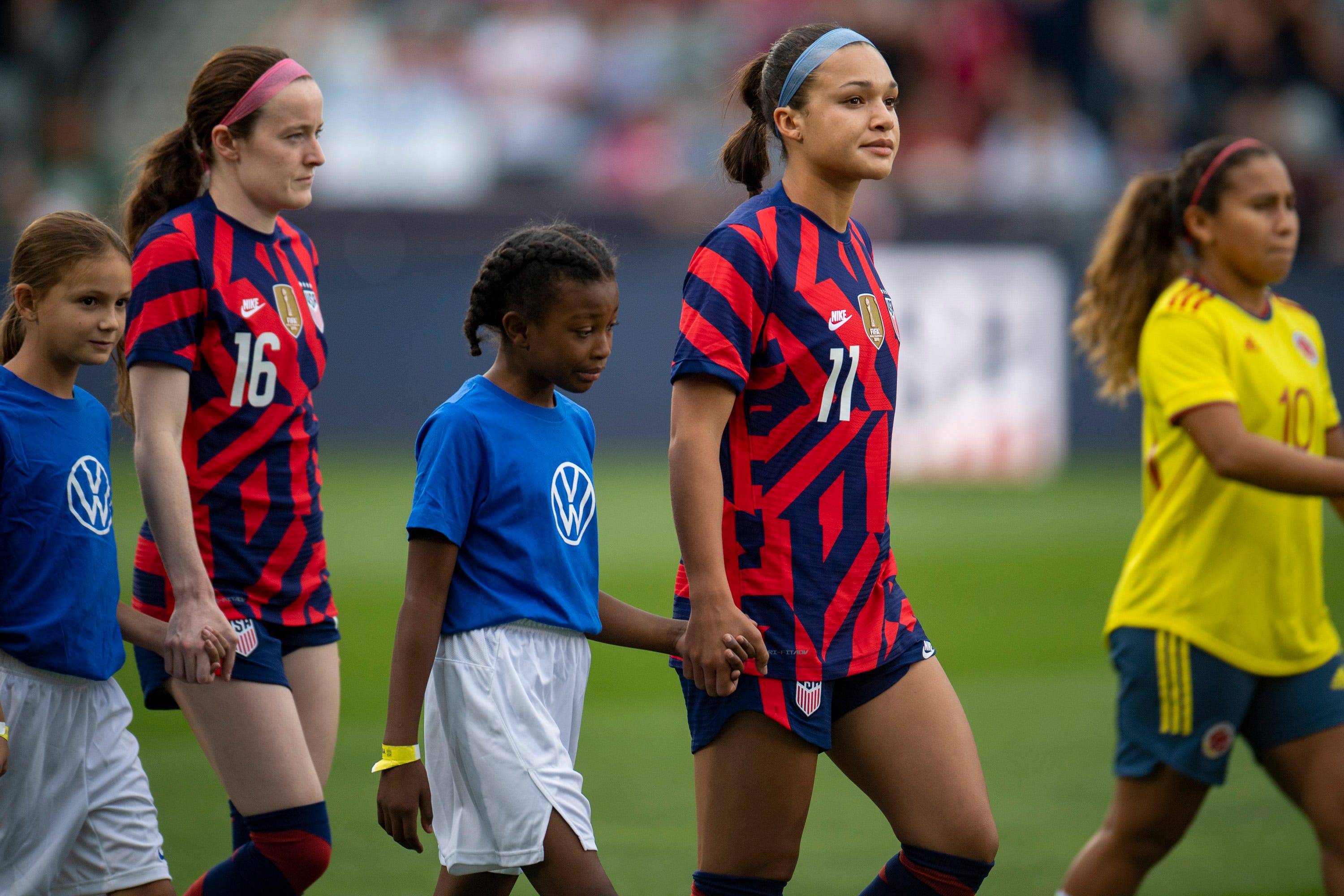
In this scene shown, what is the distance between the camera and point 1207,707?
4.14m

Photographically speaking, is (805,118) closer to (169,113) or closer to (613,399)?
(613,399)

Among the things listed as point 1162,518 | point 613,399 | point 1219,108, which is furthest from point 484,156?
point 1162,518

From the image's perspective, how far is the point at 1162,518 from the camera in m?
4.32

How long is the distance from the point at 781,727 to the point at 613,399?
12.4m

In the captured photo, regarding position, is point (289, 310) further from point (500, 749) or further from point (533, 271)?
point (500, 749)

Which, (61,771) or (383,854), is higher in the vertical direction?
(61,771)

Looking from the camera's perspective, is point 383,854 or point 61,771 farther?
point 383,854

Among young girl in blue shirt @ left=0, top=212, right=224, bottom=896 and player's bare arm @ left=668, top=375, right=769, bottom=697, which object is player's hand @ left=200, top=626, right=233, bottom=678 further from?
player's bare arm @ left=668, top=375, right=769, bottom=697

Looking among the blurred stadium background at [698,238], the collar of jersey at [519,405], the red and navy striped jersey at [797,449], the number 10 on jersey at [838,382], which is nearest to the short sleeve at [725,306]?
the red and navy striped jersey at [797,449]

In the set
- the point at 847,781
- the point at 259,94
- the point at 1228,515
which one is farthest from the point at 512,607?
the point at 847,781

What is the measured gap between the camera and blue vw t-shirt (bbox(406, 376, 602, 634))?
10.9ft

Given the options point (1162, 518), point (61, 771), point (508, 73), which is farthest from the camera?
point (508, 73)

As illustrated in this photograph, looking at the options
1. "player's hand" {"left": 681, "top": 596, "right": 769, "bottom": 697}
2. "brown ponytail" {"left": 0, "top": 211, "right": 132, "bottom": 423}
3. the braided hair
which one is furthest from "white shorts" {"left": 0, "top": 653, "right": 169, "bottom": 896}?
"player's hand" {"left": 681, "top": 596, "right": 769, "bottom": 697}

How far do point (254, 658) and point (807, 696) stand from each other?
138cm
